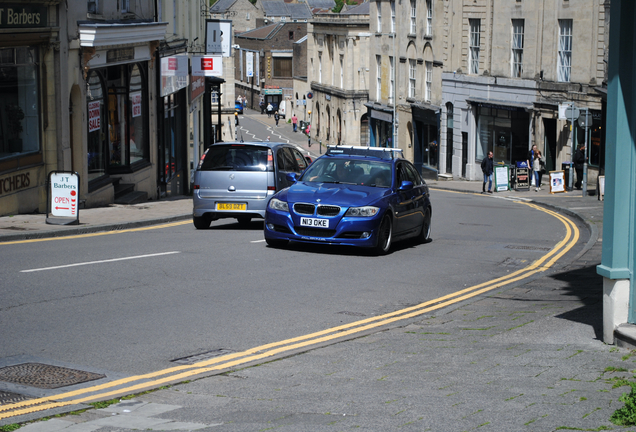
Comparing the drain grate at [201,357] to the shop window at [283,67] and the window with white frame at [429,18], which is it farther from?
the shop window at [283,67]

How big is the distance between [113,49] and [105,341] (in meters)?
15.3

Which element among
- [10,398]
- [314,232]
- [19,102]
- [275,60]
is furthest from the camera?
[275,60]

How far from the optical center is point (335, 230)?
13.3m

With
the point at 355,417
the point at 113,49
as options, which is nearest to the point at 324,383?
the point at 355,417

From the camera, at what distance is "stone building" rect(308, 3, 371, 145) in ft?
236

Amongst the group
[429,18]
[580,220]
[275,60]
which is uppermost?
[429,18]

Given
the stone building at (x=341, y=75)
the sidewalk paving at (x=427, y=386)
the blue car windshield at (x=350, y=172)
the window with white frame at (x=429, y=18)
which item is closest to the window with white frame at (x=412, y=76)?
the window with white frame at (x=429, y=18)

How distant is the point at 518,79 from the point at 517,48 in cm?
174

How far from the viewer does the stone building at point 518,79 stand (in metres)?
36.8

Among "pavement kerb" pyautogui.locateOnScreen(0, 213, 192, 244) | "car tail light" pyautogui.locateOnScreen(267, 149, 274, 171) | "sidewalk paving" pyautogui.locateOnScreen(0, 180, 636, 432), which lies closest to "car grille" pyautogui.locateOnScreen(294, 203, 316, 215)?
"car tail light" pyautogui.locateOnScreen(267, 149, 274, 171)

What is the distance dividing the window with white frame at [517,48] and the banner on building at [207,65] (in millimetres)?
16788

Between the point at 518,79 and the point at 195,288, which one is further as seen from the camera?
the point at 518,79

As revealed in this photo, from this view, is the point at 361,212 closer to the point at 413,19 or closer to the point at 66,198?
the point at 66,198

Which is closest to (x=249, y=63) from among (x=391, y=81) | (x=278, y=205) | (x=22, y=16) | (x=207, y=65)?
(x=391, y=81)
